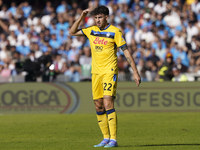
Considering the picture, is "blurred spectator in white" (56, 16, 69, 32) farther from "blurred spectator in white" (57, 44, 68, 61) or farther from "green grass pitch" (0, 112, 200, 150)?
"green grass pitch" (0, 112, 200, 150)

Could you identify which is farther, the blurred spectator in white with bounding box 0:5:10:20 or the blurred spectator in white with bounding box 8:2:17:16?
the blurred spectator in white with bounding box 8:2:17:16

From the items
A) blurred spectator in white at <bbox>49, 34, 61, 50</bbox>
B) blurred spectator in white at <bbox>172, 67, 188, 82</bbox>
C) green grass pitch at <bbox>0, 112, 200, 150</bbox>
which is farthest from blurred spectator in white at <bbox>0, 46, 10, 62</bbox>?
blurred spectator in white at <bbox>172, 67, 188, 82</bbox>

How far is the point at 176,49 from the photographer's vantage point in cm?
1677

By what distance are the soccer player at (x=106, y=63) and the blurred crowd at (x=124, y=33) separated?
669 cm

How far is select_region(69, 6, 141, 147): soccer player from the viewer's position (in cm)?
648

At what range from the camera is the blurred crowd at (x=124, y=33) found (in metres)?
14.4

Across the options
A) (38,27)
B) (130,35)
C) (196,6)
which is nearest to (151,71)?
(130,35)

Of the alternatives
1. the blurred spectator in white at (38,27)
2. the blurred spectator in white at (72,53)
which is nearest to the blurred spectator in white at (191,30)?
the blurred spectator in white at (72,53)

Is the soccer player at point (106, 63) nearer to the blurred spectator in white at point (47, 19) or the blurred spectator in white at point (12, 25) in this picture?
the blurred spectator in white at point (47, 19)

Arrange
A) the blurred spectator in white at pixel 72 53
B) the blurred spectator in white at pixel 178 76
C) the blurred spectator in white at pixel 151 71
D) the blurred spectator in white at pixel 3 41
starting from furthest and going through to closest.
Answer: the blurred spectator in white at pixel 3 41, the blurred spectator in white at pixel 72 53, the blurred spectator in white at pixel 178 76, the blurred spectator in white at pixel 151 71

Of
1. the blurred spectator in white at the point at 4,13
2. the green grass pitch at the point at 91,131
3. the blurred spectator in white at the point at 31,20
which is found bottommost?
the green grass pitch at the point at 91,131

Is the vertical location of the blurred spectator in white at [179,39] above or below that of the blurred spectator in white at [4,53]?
above

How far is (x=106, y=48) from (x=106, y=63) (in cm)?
A: 25

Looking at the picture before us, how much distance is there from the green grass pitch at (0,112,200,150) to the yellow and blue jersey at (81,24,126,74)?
4.33ft
